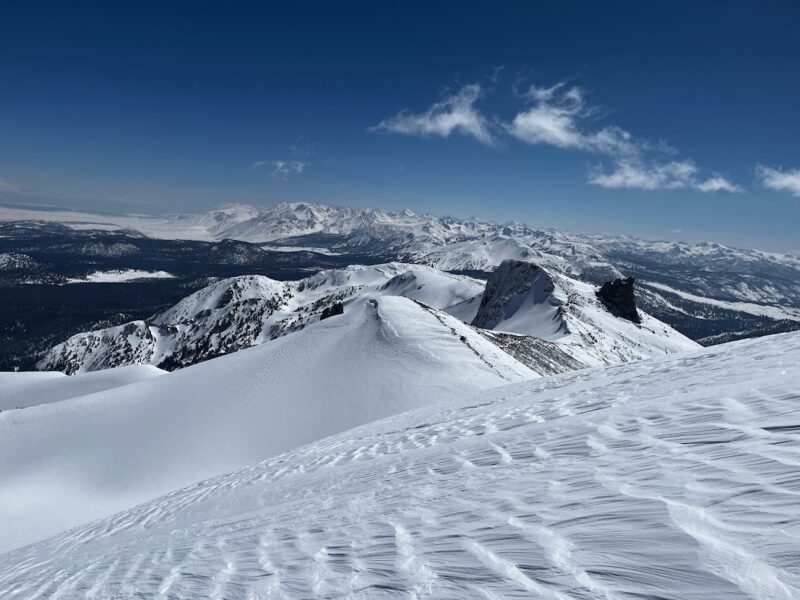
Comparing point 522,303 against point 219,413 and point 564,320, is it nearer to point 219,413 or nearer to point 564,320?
point 564,320

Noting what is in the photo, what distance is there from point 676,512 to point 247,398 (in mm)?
27081

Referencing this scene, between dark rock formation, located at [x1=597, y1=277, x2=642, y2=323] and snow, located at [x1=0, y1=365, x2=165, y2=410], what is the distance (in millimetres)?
108074

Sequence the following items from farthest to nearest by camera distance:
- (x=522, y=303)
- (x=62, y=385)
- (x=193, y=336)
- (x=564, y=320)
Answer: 1. (x=193, y=336)
2. (x=522, y=303)
3. (x=564, y=320)
4. (x=62, y=385)

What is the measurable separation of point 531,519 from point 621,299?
406ft

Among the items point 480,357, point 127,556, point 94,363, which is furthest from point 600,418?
point 94,363

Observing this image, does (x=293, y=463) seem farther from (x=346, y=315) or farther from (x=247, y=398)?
(x=346, y=315)

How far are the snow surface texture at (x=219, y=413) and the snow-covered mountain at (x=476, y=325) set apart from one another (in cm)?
1911

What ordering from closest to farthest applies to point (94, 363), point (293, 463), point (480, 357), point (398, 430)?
point (293, 463)
point (398, 430)
point (480, 357)
point (94, 363)

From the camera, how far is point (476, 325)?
11238cm

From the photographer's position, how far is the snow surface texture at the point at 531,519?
368 centimetres

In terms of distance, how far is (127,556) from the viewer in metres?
7.71

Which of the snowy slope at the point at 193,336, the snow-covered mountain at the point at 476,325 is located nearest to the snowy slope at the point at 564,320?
the snow-covered mountain at the point at 476,325

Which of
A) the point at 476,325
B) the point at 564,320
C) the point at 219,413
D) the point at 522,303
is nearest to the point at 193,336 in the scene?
the point at 476,325

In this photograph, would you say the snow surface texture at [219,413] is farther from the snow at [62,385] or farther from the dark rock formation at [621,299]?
the dark rock formation at [621,299]
